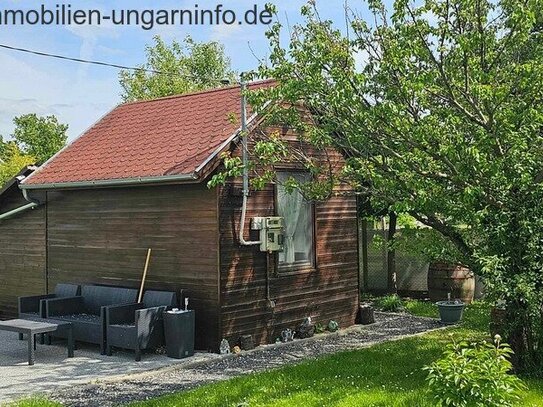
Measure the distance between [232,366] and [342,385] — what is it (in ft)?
6.60

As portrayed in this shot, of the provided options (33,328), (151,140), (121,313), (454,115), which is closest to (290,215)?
(151,140)

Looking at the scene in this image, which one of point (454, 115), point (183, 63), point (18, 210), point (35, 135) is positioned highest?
point (183, 63)

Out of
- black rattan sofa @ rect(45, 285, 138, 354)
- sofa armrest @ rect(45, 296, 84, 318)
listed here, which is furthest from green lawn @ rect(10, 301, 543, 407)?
sofa armrest @ rect(45, 296, 84, 318)

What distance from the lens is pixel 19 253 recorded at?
13070 millimetres

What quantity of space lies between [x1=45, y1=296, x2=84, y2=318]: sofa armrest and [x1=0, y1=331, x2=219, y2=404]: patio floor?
1.79 ft

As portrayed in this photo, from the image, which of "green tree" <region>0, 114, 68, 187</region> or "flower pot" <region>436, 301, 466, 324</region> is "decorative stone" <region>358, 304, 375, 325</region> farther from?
"green tree" <region>0, 114, 68, 187</region>

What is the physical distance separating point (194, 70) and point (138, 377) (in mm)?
28746

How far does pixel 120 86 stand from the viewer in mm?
34656

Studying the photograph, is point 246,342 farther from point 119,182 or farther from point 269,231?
point 119,182

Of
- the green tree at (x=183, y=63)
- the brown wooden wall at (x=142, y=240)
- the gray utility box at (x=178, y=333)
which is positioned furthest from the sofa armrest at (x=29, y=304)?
the green tree at (x=183, y=63)

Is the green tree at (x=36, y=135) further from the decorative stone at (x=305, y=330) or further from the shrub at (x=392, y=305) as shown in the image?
the decorative stone at (x=305, y=330)

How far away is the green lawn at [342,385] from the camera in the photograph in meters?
6.84

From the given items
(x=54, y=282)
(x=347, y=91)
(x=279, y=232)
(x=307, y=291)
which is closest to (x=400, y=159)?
(x=347, y=91)

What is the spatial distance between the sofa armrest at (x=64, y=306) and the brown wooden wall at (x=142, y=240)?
24.5 inches
